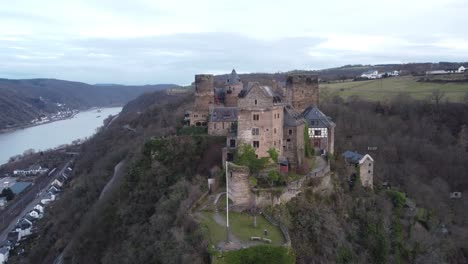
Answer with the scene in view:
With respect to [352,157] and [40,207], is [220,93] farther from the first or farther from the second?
[40,207]

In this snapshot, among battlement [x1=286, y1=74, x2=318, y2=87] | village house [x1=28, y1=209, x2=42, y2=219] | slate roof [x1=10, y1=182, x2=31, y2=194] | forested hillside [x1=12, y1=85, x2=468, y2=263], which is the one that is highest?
battlement [x1=286, y1=74, x2=318, y2=87]

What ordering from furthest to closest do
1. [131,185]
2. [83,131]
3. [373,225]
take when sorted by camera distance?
1. [83,131]
2. [131,185]
3. [373,225]

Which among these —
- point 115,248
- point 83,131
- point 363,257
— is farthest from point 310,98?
point 83,131

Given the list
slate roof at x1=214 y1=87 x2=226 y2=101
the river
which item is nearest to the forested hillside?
slate roof at x1=214 y1=87 x2=226 y2=101

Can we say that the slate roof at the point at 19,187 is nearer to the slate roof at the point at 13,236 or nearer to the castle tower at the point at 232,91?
the slate roof at the point at 13,236

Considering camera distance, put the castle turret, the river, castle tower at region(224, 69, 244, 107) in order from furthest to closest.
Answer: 1. the river
2. castle tower at region(224, 69, 244, 107)
3. the castle turret

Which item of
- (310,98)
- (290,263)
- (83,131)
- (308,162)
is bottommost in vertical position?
(83,131)

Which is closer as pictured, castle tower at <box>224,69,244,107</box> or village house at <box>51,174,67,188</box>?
castle tower at <box>224,69,244,107</box>

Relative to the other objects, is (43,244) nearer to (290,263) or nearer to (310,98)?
(310,98)

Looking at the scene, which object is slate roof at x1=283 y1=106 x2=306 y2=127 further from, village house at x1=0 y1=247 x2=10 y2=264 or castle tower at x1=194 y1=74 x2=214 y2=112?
village house at x1=0 y1=247 x2=10 y2=264
